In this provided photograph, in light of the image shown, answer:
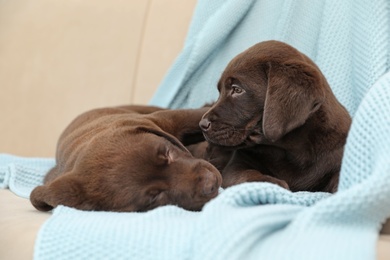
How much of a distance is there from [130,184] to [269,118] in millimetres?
482

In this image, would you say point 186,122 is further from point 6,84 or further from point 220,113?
point 6,84

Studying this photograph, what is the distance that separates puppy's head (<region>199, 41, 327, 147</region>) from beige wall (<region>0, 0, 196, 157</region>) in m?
1.10

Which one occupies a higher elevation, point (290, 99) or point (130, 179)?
point (290, 99)

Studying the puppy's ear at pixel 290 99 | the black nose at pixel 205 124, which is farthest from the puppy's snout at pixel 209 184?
the black nose at pixel 205 124

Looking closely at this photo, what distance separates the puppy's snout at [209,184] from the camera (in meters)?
1.68

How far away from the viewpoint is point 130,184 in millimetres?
1679

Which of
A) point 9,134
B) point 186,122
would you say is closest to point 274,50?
point 186,122

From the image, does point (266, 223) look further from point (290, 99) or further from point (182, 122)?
point (182, 122)

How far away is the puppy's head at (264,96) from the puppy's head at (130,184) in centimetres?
30

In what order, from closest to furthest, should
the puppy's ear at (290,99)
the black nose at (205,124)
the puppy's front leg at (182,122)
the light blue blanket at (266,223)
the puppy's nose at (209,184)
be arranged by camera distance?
the light blue blanket at (266,223), the puppy's nose at (209,184), the puppy's ear at (290,99), the black nose at (205,124), the puppy's front leg at (182,122)

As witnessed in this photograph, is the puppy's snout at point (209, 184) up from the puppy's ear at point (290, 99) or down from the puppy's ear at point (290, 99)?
down

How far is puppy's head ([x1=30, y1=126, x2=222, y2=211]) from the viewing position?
168 cm

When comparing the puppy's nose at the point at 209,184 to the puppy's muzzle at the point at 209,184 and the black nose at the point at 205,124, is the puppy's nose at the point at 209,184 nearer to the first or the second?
the puppy's muzzle at the point at 209,184

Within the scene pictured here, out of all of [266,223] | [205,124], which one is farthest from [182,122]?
[266,223]
